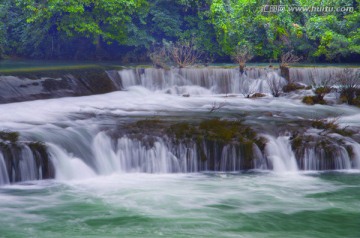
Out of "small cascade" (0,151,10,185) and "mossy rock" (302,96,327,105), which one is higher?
"mossy rock" (302,96,327,105)

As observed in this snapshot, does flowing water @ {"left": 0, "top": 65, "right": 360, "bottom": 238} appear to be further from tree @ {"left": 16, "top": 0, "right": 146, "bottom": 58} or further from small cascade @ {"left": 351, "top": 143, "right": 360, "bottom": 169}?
tree @ {"left": 16, "top": 0, "right": 146, "bottom": 58}

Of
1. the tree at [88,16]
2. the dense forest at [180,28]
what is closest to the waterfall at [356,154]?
the dense forest at [180,28]

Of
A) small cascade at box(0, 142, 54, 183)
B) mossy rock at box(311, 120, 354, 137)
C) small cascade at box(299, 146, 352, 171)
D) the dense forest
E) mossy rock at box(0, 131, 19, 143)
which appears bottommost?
small cascade at box(299, 146, 352, 171)

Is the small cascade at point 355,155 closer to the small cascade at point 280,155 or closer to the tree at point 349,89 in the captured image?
the small cascade at point 280,155

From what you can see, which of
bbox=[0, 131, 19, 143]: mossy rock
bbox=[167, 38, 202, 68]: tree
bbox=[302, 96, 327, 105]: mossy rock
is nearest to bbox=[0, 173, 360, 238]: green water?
bbox=[0, 131, 19, 143]: mossy rock

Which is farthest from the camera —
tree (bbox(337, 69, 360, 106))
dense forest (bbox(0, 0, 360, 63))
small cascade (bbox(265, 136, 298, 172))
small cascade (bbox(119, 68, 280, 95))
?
dense forest (bbox(0, 0, 360, 63))

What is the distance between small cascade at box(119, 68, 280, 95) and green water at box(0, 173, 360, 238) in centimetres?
1044

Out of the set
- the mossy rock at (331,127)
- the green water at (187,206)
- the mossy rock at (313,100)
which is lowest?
the green water at (187,206)

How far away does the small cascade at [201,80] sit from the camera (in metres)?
22.6

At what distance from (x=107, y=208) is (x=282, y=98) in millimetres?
11909

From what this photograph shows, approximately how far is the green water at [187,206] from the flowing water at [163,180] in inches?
0.7

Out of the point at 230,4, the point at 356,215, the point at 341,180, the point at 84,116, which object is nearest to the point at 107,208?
the point at 356,215

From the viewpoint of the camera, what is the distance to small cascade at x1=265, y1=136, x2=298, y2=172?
1287cm

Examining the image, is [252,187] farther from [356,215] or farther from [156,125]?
[156,125]
